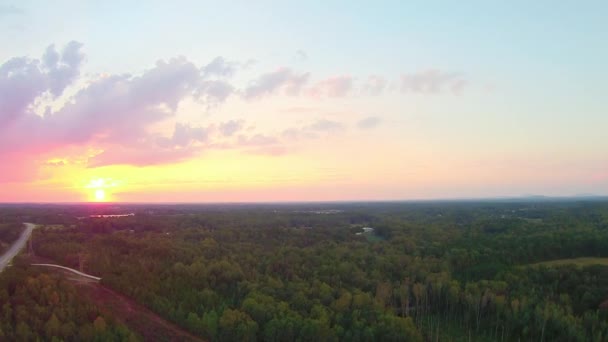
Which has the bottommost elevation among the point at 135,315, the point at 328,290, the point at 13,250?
the point at 135,315

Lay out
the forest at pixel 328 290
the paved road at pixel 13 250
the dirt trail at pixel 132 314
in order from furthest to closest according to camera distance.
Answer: the paved road at pixel 13 250
the dirt trail at pixel 132 314
the forest at pixel 328 290

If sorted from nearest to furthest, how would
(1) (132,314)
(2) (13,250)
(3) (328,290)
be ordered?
1. (1) (132,314)
2. (3) (328,290)
3. (2) (13,250)

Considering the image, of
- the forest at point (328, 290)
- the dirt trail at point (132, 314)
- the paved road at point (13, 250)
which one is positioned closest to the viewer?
the forest at point (328, 290)

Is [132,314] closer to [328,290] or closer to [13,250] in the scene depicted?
[328,290]

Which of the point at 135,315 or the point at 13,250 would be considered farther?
the point at 13,250

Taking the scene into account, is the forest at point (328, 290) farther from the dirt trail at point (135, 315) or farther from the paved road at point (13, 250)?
the paved road at point (13, 250)

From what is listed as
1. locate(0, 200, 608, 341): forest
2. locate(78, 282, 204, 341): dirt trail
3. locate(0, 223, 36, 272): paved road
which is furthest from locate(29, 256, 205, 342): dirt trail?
locate(0, 223, 36, 272): paved road

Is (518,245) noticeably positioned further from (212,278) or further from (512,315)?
(212,278)

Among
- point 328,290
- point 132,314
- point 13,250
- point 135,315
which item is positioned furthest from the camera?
point 13,250

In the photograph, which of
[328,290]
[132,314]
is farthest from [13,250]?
[328,290]

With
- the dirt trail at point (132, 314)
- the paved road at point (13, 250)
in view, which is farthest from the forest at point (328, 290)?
the paved road at point (13, 250)

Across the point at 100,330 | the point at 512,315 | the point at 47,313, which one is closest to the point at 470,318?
the point at 512,315
